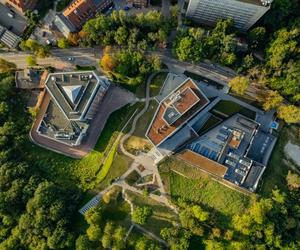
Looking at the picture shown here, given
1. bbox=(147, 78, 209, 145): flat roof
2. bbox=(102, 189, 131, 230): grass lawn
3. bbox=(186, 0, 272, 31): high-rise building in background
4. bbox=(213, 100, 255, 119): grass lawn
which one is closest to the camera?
bbox=(186, 0, 272, 31): high-rise building in background

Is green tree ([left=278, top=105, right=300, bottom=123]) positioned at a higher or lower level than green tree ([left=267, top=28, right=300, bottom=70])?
lower

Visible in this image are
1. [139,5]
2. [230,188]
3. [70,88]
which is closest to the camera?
[70,88]

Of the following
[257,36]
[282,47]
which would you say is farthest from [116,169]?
[282,47]

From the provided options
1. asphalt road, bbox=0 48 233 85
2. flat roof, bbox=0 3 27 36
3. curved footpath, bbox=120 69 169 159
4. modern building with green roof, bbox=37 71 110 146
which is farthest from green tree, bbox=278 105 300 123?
flat roof, bbox=0 3 27 36

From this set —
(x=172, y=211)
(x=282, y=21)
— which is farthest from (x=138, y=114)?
(x=282, y=21)

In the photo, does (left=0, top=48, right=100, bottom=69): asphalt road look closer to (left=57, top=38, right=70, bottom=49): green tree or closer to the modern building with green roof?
(left=57, top=38, right=70, bottom=49): green tree

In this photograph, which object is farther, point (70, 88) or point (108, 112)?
point (108, 112)

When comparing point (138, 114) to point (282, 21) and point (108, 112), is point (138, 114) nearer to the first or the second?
point (108, 112)
